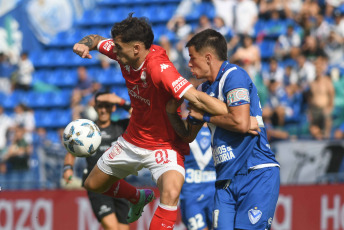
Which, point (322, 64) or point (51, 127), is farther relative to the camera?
point (51, 127)

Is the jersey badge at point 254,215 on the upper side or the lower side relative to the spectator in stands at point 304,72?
lower

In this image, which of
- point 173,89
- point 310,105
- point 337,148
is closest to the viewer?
point 173,89

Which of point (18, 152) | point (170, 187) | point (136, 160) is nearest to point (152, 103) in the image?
point (136, 160)

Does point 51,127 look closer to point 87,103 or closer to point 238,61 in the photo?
point 87,103

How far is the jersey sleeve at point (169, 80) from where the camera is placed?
5535 mm

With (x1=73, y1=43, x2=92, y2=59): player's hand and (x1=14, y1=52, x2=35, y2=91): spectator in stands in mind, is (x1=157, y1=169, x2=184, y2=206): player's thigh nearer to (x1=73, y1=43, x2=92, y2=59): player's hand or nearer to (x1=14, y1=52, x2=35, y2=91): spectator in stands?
(x1=73, y1=43, x2=92, y2=59): player's hand

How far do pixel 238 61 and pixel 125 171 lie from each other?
23.7 feet

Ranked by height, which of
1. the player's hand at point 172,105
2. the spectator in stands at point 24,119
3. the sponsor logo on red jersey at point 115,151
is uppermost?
the spectator in stands at point 24,119

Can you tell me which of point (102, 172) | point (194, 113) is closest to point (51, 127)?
point (102, 172)

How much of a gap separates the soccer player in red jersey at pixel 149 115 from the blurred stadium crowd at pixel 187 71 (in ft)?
9.66

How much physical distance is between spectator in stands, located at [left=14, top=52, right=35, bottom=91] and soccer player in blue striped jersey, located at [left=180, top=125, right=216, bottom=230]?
33.8ft

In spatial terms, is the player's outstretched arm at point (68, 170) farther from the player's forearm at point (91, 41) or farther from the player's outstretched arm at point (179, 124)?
the player's outstretched arm at point (179, 124)

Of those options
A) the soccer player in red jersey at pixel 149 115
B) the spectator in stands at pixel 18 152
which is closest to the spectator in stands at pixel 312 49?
the spectator in stands at pixel 18 152

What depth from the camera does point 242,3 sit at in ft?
48.3
